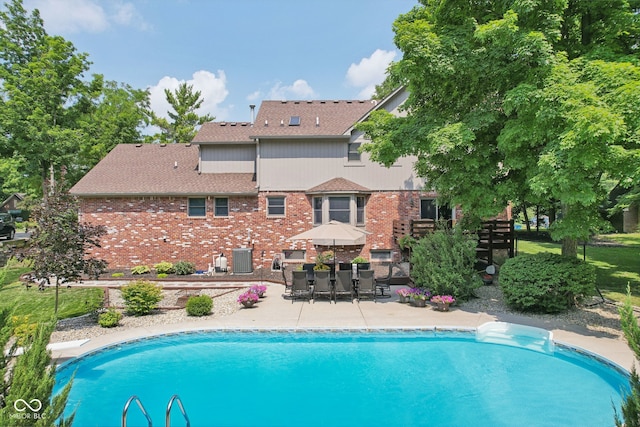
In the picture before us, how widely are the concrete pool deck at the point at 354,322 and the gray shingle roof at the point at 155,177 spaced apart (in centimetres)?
859

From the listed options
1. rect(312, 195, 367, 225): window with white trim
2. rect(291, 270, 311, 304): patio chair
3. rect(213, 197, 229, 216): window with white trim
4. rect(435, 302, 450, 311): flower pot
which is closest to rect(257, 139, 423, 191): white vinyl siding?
rect(312, 195, 367, 225): window with white trim

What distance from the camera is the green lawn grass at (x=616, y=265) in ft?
40.9

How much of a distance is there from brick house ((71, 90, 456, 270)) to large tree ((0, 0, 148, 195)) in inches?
377

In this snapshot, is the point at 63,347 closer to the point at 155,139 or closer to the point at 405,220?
the point at 405,220

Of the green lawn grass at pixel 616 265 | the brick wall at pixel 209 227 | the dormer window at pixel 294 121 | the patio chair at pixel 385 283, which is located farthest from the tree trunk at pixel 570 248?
the dormer window at pixel 294 121

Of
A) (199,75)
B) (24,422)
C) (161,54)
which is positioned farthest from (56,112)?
(24,422)

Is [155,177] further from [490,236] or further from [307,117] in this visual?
[490,236]

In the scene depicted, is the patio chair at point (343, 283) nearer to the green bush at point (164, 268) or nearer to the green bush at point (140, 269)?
the green bush at point (164, 268)

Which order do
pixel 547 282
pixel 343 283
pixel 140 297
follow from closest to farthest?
Result: pixel 547 282 → pixel 140 297 → pixel 343 283

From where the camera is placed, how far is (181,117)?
133 ft

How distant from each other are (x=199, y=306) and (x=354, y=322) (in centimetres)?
485

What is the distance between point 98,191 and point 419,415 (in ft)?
60.3

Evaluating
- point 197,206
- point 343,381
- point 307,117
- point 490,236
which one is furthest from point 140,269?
point 490,236

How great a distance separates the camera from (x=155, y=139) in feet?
125
